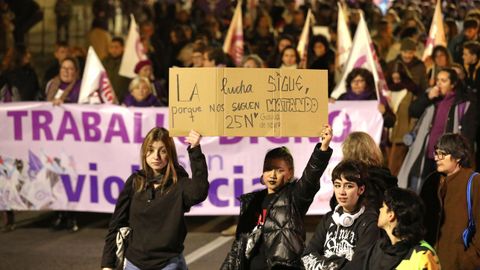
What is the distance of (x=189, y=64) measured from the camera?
48.2 ft

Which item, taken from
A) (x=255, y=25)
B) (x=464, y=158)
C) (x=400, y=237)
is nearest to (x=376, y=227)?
(x=400, y=237)

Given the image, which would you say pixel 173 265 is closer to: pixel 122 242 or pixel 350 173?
pixel 122 242

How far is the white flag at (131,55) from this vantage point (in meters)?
14.0

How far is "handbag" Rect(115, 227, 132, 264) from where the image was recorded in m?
6.70

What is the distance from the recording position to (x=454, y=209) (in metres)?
6.99

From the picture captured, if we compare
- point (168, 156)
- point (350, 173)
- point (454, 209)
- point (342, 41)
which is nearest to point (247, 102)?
point (168, 156)

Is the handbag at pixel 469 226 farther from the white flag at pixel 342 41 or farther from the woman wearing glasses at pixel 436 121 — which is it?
the white flag at pixel 342 41

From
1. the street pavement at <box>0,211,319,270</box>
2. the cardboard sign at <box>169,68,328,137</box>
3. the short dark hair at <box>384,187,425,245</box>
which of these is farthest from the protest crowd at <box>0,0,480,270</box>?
the street pavement at <box>0,211,319,270</box>

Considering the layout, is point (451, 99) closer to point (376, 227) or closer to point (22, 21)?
point (376, 227)

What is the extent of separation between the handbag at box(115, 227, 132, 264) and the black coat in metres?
0.67

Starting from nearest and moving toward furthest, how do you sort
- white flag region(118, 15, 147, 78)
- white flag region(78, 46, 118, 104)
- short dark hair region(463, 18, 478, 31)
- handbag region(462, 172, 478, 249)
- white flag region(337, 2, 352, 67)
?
handbag region(462, 172, 478, 249) → white flag region(78, 46, 118, 104) → white flag region(118, 15, 147, 78) → white flag region(337, 2, 352, 67) → short dark hair region(463, 18, 478, 31)

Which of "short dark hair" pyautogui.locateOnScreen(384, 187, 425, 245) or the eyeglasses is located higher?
the eyeglasses

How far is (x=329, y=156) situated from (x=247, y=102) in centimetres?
66

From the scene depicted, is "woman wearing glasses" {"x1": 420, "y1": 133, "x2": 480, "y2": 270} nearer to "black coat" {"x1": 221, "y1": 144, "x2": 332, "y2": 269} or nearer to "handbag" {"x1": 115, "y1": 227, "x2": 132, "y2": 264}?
"black coat" {"x1": 221, "y1": 144, "x2": 332, "y2": 269}
